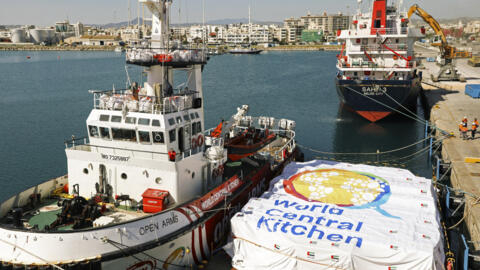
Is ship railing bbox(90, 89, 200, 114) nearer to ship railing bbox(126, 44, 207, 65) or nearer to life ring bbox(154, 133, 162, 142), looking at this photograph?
life ring bbox(154, 133, 162, 142)

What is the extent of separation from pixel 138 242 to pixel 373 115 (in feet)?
130

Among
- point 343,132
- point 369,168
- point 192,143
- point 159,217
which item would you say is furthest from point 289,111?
point 159,217

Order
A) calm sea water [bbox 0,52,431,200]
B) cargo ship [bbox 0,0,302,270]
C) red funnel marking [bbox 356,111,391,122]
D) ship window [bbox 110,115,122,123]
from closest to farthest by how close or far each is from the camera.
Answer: cargo ship [bbox 0,0,302,270]
ship window [bbox 110,115,122,123]
calm sea water [bbox 0,52,431,200]
red funnel marking [bbox 356,111,391,122]

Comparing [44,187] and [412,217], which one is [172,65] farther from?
[412,217]

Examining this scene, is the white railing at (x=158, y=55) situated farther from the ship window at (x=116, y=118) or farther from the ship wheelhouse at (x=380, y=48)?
the ship wheelhouse at (x=380, y=48)

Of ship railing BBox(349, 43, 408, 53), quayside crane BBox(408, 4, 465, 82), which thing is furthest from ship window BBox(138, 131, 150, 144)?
quayside crane BBox(408, 4, 465, 82)

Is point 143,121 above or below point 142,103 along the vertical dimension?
below

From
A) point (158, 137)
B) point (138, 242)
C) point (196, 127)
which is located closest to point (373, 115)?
point (196, 127)

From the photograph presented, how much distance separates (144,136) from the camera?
666 inches

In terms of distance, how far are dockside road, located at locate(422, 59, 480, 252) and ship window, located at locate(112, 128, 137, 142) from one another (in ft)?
48.6

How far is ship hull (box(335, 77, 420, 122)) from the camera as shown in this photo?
4541cm

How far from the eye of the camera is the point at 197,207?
16.3 meters

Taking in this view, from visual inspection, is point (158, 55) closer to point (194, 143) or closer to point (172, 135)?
point (172, 135)

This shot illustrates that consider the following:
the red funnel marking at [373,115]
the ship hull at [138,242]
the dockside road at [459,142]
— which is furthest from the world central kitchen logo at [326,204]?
the red funnel marking at [373,115]
